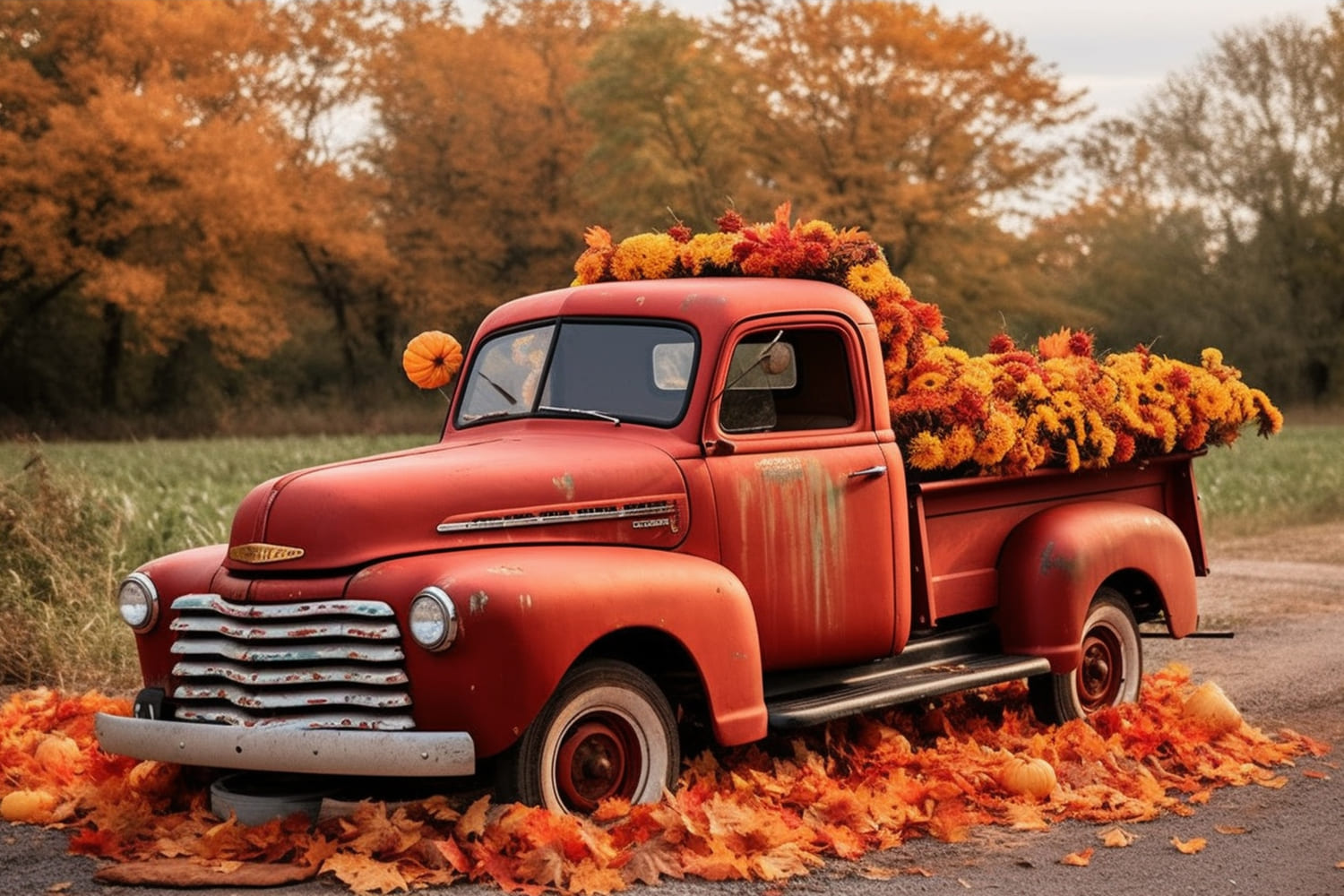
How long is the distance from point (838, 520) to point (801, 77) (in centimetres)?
3523

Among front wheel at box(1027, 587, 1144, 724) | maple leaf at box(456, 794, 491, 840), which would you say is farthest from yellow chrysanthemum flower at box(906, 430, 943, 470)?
maple leaf at box(456, 794, 491, 840)

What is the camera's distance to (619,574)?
580 centimetres

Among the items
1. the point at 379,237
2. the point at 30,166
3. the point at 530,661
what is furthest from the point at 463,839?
the point at 379,237

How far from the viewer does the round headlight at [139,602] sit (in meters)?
6.21

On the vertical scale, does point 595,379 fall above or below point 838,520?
above

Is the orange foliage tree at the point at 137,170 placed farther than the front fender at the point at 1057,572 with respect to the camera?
Yes

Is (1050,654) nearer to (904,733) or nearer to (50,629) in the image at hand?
(904,733)

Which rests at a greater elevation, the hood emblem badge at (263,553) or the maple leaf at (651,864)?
the hood emblem badge at (263,553)

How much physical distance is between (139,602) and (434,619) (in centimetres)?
151

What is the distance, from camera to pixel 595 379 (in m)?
6.77

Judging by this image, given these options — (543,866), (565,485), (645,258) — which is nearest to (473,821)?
(543,866)

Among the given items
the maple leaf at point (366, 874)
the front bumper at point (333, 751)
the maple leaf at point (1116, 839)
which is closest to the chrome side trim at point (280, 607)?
the front bumper at point (333, 751)

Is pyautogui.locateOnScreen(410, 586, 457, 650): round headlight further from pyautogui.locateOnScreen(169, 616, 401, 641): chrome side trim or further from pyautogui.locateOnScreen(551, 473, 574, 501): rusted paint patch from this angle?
pyautogui.locateOnScreen(551, 473, 574, 501): rusted paint patch

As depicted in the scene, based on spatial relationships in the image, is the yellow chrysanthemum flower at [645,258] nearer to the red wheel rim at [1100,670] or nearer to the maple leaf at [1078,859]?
the red wheel rim at [1100,670]
